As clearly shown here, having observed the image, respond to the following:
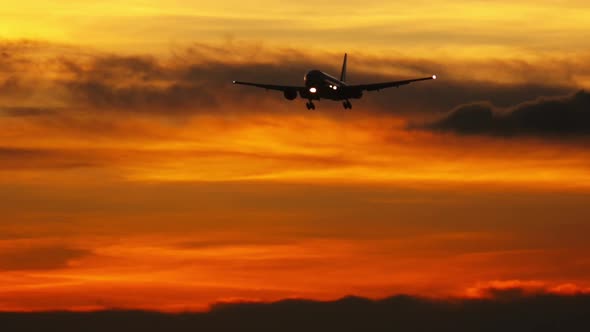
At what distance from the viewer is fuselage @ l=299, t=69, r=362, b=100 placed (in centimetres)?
19450

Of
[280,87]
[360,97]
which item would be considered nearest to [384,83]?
[360,97]

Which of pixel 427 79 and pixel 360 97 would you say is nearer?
pixel 427 79

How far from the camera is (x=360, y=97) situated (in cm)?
19825

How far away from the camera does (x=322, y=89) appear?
19438 centimetres

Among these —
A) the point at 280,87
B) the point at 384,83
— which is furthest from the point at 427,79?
the point at 280,87

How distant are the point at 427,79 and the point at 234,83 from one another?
3424cm

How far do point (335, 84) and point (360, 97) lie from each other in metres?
4.78

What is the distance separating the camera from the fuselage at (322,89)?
194500mm

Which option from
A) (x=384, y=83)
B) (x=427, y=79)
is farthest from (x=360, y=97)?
(x=427, y=79)

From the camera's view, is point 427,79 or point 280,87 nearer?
point 427,79

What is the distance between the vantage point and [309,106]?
194750 mm

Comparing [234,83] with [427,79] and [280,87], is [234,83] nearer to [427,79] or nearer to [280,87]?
[280,87]

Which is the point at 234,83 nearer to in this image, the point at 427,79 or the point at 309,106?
the point at 309,106

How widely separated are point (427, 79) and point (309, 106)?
22.0 metres
